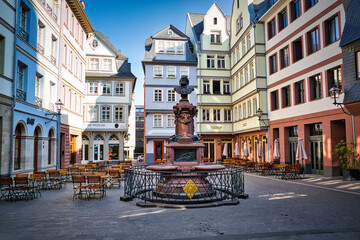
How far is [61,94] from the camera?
2261cm

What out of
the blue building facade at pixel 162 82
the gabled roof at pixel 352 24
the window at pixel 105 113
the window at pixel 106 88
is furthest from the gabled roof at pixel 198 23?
the gabled roof at pixel 352 24

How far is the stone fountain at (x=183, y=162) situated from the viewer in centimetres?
1057

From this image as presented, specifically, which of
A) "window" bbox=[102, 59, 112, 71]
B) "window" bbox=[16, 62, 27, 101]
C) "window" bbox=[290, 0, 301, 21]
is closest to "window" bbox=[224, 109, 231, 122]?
"window" bbox=[290, 0, 301, 21]

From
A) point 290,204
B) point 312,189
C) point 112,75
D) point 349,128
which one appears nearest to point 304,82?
point 349,128

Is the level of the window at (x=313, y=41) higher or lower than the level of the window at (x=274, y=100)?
higher

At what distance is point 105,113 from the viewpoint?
34688 millimetres

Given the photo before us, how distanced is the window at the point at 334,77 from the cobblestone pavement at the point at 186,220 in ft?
30.5

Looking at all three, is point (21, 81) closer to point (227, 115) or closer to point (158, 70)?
point (158, 70)

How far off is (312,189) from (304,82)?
34.2 ft

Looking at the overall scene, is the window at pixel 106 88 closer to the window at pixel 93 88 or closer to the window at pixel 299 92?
the window at pixel 93 88

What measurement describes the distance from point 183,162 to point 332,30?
547 inches

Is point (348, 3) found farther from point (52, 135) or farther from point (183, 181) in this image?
point (52, 135)

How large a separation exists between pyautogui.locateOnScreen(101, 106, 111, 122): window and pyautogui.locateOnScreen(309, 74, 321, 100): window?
906 inches

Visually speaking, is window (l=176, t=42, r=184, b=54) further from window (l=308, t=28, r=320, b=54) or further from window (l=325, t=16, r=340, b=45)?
window (l=325, t=16, r=340, b=45)
